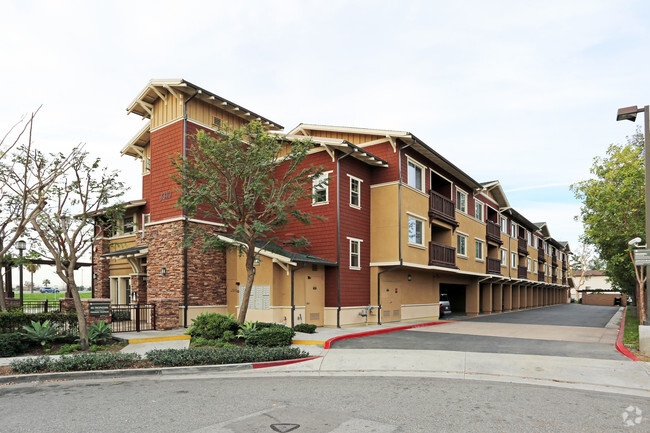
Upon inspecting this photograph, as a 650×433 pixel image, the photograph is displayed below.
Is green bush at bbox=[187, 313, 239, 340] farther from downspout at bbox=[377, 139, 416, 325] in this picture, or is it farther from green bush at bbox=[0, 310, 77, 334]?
downspout at bbox=[377, 139, 416, 325]

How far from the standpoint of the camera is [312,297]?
67.3 feet

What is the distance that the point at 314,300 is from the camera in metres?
20.6

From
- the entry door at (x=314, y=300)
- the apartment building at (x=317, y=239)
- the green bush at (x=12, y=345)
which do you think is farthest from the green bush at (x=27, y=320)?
the entry door at (x=314, y=300)

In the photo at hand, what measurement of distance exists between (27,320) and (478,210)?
30.2 metres

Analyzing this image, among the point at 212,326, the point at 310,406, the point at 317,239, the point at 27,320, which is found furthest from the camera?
the point at 317,239

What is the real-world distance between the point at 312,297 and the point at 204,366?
958 centimetres

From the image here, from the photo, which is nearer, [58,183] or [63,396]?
[63,396]

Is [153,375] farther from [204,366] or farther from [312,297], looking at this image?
[312,297]

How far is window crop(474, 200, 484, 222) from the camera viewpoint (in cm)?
3469

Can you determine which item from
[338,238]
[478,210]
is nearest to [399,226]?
[338,238]

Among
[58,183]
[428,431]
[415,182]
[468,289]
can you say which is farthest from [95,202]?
[468,289]

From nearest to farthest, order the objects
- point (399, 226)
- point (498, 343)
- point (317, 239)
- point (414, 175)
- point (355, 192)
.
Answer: point (498, 343) < point (317, 239) < point (399, 226) < point (355, 192) < point (414, 175)

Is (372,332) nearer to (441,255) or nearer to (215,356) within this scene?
(215,356)

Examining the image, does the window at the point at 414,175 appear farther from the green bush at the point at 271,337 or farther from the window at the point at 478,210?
the green bush at the point at 271,337
